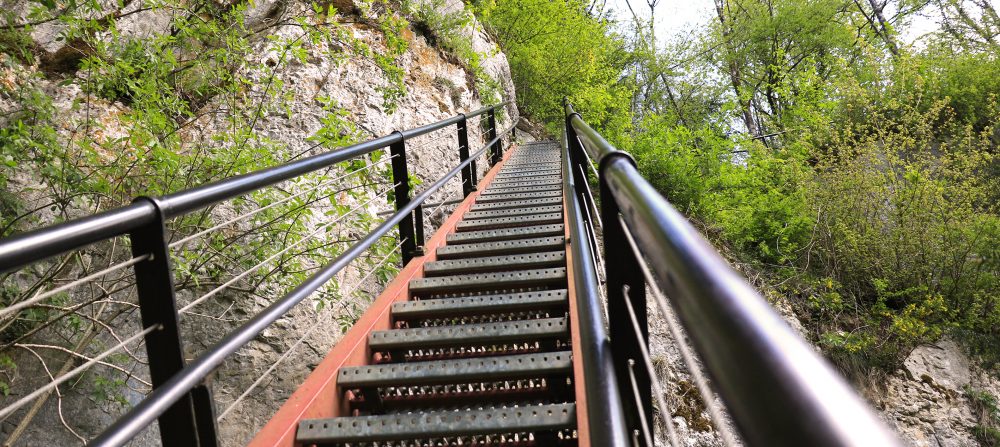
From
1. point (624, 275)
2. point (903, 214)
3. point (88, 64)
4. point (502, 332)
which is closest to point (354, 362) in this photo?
point (502, 332)

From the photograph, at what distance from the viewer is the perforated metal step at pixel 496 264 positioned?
3.56 metres

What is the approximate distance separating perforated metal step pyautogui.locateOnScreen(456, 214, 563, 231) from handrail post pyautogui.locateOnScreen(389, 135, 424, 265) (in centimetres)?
88

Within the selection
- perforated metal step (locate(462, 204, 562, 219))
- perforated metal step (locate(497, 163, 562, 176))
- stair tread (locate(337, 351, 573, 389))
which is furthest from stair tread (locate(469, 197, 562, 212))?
stair tread (locate(337, 351, 573, 389))

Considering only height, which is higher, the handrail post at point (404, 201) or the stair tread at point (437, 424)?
the handrail post at point (404, 201)

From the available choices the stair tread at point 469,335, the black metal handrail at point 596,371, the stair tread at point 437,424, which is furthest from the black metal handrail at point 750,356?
the stair tread at point 469,335

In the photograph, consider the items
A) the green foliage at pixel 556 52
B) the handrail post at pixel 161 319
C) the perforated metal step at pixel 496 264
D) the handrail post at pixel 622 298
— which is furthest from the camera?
the green foliage at pixel 556 52

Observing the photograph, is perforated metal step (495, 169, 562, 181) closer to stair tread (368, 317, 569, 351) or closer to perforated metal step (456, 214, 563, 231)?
perforated metal step (456, 214, 563, 231)

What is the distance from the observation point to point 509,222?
15.6 ft

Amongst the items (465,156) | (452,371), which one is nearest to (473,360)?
(452,371)

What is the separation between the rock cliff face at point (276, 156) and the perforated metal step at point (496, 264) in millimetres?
715

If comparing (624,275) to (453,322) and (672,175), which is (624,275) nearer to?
(453,322)

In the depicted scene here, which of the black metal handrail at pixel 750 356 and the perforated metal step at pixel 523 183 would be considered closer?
the black metal handrail at pixel 750 356

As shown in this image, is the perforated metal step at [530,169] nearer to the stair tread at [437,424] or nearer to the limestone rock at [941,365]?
the limestone rock at [941,365]

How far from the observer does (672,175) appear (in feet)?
30.2
